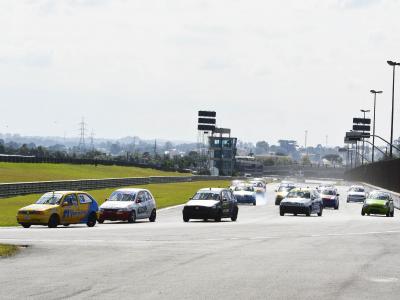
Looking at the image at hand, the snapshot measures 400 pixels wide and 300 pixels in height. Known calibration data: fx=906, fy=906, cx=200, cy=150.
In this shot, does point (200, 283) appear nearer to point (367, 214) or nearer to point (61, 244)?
point (61, 244)

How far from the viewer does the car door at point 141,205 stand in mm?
38625

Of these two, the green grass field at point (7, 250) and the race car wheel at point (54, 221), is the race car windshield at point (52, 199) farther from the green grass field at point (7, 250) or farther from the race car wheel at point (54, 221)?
the green grass field at point (7, 250)

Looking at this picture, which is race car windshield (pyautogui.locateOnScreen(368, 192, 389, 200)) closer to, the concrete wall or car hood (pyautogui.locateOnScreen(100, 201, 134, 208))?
car hood (pyautogui.locateOnScreen(100, 201, 134, 208))

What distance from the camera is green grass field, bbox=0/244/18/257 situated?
20.4 metres

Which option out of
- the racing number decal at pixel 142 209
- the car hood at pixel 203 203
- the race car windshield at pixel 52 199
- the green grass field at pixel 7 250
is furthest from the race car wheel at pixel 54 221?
the green grass field at pixel 7 250

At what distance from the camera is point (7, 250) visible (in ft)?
68.6

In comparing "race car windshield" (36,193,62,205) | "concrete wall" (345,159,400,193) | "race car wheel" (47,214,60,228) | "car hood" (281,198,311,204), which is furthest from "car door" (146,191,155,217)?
"concrete wall" (345,159,400,193)

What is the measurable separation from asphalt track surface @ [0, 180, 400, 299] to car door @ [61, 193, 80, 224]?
452 centimetres

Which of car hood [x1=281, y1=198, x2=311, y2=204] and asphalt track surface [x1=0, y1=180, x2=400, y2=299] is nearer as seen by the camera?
asphalt track surface [x1=0, y1=180, x2=400, y2=299]

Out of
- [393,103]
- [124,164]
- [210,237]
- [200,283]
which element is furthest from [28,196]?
[124,164]

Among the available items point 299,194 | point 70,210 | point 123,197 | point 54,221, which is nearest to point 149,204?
point 123,197

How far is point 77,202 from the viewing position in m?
34.6

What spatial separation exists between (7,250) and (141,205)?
18.1 m

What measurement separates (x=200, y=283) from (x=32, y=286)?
279 cm
